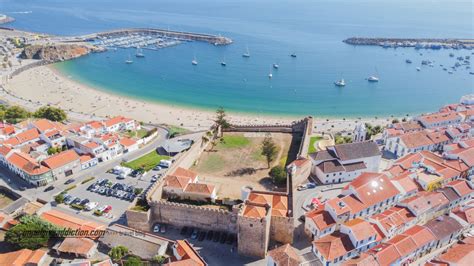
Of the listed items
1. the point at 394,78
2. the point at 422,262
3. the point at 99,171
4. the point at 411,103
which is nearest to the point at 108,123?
the point at 99,171

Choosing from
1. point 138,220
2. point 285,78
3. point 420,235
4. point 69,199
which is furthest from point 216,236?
point 285,78

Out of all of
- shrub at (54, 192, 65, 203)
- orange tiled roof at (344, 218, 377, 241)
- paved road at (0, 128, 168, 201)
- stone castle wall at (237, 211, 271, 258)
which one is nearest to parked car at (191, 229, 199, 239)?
stone castle wall at (237, 211, 271, 258)

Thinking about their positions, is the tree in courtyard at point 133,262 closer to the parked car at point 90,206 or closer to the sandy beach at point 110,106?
the parked car at point 90,206

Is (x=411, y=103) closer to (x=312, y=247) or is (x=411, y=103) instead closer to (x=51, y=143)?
(x=312, y=247)

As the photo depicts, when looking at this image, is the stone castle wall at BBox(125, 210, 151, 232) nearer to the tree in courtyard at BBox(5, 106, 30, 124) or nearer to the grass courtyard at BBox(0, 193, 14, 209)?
the grass courtyard at BBox(0, 193, 14, 209)

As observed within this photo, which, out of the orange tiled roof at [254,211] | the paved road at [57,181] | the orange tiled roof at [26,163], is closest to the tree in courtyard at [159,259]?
the orange tiled roof at [254,211]
